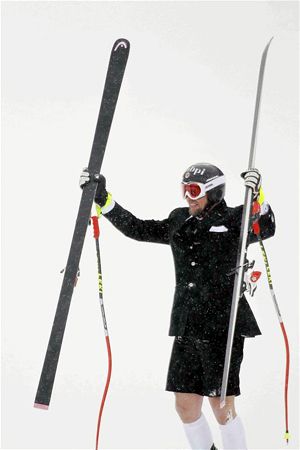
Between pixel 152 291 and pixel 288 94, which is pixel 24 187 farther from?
pixel 288 94

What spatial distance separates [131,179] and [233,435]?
10.5 ft

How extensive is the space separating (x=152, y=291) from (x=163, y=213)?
61 centimetres

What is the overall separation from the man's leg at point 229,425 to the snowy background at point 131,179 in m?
2.00

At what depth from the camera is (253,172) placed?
3.22 meters

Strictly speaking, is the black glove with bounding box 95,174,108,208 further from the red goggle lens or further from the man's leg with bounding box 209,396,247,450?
the man's leg with bounding box 209,396,247,450

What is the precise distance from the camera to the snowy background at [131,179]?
5.44 m

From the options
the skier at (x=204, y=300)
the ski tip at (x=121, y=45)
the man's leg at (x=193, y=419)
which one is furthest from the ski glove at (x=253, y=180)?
the man's leg at (x=193, y=419)

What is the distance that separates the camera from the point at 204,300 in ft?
10.8

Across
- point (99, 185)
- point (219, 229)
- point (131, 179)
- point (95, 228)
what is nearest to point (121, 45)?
point (99, 185)

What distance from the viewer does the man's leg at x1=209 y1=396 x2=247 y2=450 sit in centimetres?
319

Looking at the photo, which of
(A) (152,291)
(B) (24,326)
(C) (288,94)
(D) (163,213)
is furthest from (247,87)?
(B) (24,326)

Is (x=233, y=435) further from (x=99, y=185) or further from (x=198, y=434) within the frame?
(x=99, y=185)

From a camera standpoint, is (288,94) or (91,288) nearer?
(91,288)

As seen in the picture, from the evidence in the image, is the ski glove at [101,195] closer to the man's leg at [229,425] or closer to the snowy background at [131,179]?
the man's leg at [229,425]
